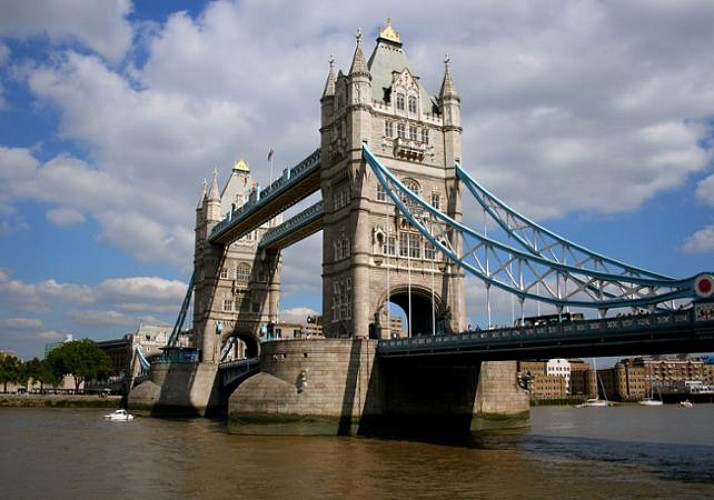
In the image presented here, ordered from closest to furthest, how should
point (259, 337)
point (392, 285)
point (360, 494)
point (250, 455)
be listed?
point (360, 494) < point (250, 455) < point (392, 285) < point (259, 337)

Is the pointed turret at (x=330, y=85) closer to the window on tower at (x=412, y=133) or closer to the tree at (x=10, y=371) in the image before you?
the window on tower at (x=412, y=133)

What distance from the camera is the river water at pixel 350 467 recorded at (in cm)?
2270

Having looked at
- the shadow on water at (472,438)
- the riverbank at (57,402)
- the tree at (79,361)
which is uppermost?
the tree at (79,361)

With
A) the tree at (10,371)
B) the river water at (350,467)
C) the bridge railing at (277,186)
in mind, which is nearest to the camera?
the river water at (350,467)

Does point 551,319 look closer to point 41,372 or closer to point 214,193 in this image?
point 214,193

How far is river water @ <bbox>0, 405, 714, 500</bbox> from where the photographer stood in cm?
2270

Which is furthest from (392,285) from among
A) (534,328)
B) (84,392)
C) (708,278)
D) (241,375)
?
(84,392)

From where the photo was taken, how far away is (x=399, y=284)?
46688 mm

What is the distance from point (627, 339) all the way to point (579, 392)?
134 metres

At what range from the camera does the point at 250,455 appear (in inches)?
1236

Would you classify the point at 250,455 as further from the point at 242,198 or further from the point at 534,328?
the point at 242,198

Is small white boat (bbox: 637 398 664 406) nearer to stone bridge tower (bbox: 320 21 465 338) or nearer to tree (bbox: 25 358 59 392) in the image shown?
stone bridge tower (bbox: 320 21 465 338)

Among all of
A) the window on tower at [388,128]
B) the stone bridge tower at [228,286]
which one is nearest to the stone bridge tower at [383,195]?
the window on tower at [388,128]

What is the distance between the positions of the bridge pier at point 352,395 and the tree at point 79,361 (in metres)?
75.6
